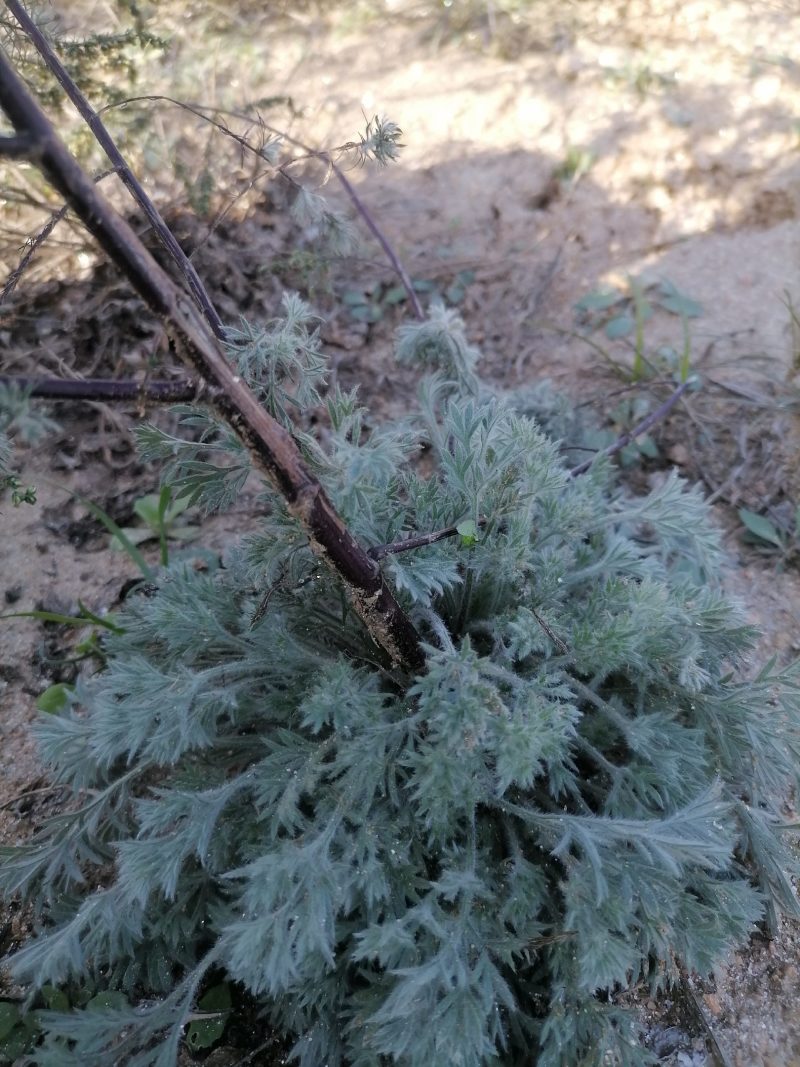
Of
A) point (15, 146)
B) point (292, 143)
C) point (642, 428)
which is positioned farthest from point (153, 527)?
point (15, 146)

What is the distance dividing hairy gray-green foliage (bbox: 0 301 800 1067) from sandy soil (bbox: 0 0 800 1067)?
72 centimetres

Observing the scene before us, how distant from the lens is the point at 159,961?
73.1 inches

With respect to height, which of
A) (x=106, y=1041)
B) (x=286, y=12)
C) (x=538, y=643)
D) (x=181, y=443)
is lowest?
(x=106, y=1041)

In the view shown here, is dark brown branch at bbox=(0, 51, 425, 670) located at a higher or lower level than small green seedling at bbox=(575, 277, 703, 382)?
higher

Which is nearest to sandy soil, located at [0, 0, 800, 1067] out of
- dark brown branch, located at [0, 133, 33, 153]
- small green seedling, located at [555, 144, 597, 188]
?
small green seedling, located at [555, 144, 597, 188]

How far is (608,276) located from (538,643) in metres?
2.53

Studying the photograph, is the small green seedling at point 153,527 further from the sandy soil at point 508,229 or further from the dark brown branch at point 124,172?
the dark brown branch at point 124,172

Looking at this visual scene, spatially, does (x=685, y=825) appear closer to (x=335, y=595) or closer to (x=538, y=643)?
(x=538, y=643)

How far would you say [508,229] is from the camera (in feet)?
13.0

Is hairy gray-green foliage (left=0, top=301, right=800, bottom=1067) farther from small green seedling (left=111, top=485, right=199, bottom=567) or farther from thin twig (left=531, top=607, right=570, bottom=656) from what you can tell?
small green seedling (left=111, top=485, right=199, bottom=567)

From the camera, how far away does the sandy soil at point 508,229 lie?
2.97 m

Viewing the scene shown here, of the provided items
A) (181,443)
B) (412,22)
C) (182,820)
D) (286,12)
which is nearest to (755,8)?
(412,22)

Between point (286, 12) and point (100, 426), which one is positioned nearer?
point (100, 426)

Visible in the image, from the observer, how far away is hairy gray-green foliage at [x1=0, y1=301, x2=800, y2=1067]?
1.55 m
